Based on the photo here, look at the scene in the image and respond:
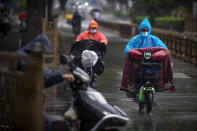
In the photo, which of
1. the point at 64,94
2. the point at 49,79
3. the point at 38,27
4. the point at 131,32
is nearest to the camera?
the point at 49,79

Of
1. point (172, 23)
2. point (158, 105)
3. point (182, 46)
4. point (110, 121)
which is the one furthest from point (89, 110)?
point (172, 23)

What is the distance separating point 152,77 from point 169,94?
9.26ft

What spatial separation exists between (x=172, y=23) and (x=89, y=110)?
145ft

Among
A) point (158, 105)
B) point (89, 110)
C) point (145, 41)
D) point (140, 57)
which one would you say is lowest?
point (158, 105)

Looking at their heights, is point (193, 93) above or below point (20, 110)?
below

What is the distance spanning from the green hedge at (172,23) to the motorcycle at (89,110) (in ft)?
141

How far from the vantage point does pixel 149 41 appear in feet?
34.5

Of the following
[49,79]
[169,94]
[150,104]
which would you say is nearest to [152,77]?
[150,104]

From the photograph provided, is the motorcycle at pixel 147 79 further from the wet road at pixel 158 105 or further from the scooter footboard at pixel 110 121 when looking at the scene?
the scooter footboard at pixel 110 121

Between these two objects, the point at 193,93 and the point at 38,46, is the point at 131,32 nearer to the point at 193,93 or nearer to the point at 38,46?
the point at 193,93

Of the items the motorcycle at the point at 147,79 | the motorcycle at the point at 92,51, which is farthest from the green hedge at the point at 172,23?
the motorcycle at the point at 147,79

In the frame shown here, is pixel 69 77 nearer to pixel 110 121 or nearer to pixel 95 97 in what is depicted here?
pixel 95 97

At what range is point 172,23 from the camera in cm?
4944

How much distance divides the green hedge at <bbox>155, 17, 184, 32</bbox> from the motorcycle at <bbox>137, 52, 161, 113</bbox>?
39202mm
